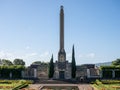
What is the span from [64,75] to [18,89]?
26396mm

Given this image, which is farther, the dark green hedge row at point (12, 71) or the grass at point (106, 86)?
the dark green hedge row at point (12, 71)

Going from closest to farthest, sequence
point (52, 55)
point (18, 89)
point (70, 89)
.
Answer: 1. point (18, 89)
2. point (70, 89)
3. point (52, 55)

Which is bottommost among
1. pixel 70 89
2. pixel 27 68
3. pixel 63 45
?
pixel 70 89

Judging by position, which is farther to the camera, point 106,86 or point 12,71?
point 12,71

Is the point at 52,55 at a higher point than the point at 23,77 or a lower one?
higher

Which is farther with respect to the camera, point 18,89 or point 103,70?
point 103,70

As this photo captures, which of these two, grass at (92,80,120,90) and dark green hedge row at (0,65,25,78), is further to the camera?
dark green hedge row at (0,65,25,78)

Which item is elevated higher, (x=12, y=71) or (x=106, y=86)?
(x=12, y=71)

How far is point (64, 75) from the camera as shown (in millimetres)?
69750

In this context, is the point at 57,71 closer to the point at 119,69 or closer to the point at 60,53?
the point at 60,53

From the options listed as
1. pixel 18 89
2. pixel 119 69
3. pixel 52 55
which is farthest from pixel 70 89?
pixel 119 69

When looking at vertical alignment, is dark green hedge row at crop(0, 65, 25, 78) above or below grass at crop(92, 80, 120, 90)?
above

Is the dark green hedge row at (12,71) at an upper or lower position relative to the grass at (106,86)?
upper

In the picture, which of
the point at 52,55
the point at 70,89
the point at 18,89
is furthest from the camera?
the point at 52,55
